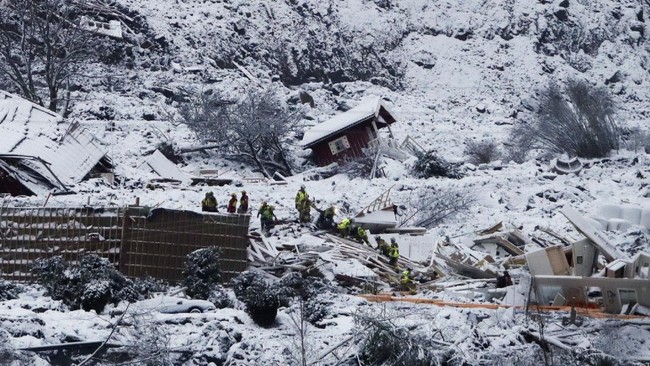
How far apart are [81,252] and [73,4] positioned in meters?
18.4

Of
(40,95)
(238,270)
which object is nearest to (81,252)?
(238,270)

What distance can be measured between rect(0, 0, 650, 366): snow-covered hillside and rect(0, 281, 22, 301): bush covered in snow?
15cm

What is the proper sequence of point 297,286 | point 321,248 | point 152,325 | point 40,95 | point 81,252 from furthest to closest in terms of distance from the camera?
point 40,95 < point 321,248 < point 81,252 < point 297,286 < point 152,325

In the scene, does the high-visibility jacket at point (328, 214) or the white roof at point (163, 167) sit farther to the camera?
the white roof at point (163, 167)

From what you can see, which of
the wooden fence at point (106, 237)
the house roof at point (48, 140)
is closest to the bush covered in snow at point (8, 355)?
the wooden fence at point (106, 237)

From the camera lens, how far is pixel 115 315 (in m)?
11.2

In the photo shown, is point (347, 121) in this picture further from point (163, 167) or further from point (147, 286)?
point (147, 286)

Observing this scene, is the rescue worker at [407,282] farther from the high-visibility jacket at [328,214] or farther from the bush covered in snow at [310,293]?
the high-visibility jacket at [328,214]

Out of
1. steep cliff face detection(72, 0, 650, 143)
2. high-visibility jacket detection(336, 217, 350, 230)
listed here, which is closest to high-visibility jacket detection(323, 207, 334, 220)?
high-visibility jacket detection(336, 217, 350, 230)

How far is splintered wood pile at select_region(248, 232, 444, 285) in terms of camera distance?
14.5m

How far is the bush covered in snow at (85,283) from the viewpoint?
452 inches

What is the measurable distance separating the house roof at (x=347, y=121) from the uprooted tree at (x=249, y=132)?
59cm

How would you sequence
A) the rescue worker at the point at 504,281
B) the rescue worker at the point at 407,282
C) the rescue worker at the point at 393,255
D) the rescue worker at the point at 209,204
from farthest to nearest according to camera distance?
the rescue worker at the point at 209,204, the rescue worker at the point at 393,255, the rescue worker at the point at 407,282, the rescue worker at the point at 504,281

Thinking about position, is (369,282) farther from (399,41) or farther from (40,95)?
(399,41)
